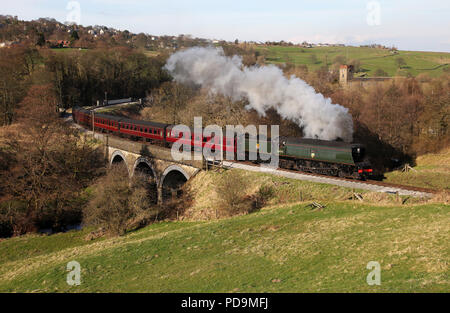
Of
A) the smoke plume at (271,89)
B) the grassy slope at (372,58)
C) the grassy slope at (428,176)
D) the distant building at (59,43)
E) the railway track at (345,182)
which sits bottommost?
the grassy slope at (428,176)

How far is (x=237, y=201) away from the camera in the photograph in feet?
94.0

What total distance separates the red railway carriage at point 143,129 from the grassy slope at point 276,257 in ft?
57.8

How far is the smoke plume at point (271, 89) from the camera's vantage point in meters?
30.1

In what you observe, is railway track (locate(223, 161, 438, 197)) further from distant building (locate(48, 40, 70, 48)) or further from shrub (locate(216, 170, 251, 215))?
distant building (locate(48, 40, 70, 48))

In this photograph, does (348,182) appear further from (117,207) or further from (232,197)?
(117,207)

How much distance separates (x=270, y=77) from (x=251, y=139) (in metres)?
6.32

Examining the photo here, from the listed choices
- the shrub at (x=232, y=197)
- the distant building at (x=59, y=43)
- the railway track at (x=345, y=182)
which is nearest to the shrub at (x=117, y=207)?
the shrub at (x=232, y=197)

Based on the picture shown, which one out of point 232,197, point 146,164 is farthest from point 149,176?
point 232,197

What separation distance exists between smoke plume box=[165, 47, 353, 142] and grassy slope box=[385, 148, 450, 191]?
445 inches

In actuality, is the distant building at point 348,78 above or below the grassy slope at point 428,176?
above

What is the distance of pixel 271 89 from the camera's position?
31.7 metres

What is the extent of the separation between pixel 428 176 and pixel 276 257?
27.9m

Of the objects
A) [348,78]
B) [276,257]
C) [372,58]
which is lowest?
[276,257]

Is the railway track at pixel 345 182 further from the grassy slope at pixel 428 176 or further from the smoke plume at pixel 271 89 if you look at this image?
the grassy slope at pixel 428 176
